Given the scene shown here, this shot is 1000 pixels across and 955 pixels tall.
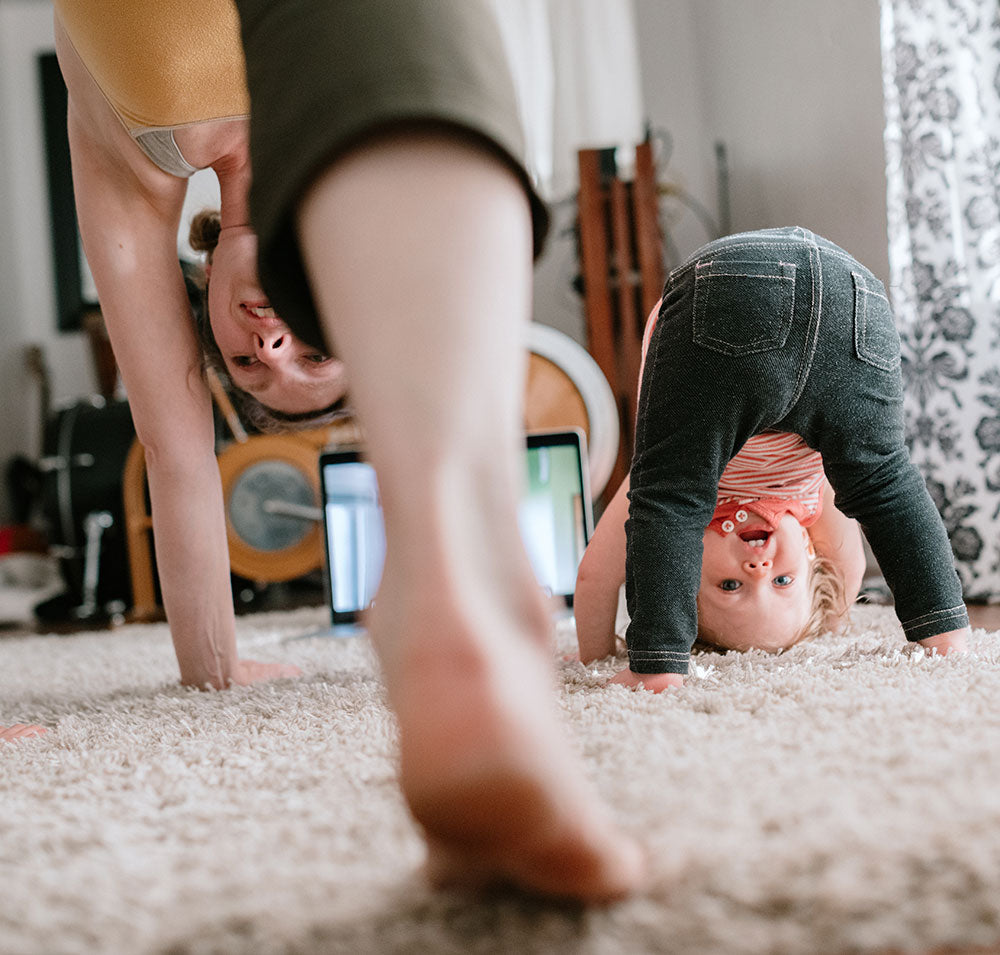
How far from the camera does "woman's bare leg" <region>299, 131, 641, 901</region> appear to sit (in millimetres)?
319

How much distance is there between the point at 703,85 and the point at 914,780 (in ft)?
9.35

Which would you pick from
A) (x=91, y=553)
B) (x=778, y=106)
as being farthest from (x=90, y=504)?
(x=778, y=106)

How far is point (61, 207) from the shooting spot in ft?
11.8

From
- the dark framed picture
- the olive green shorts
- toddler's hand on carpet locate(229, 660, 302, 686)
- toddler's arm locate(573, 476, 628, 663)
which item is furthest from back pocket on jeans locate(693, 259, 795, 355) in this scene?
the dark framed picture

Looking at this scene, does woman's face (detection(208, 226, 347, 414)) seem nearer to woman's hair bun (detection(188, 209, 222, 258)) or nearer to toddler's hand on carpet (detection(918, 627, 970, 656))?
woman's hair bun (detection(188, 209, 222, 258))

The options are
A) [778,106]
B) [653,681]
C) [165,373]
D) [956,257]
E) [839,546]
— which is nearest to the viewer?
[653,681]

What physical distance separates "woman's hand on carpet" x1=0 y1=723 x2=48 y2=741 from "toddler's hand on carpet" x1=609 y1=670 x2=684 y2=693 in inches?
19.1

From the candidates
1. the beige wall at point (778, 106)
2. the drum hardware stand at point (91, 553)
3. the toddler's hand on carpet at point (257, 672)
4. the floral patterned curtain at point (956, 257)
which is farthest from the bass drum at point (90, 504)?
the floral patterned curtain at point (956, 257)

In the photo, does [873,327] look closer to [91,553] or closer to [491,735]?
[491,735]

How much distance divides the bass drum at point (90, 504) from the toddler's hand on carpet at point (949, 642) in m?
2.17

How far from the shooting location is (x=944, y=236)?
1.65 meters

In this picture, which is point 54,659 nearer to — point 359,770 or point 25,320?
point 359,770

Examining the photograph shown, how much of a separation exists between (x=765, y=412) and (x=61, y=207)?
3.44 metres

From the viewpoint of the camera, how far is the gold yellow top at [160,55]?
0.83 m
